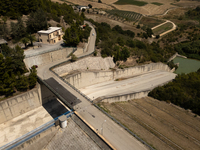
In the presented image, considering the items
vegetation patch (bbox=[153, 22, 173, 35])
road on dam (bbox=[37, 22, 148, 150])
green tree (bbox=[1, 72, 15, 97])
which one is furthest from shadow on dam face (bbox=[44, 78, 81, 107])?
vegetation patch (bbox=[153, 22, 173, 35])

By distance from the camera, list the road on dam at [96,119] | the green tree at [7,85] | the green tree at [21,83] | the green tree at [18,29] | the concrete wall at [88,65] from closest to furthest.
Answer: the road on dam at [96,119] < the green tree at [7,85] < the green tree at [21,83] < the concrete wall at [88,65] < the green tree at [18,29]

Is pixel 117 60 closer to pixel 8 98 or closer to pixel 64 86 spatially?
pixel 64 86

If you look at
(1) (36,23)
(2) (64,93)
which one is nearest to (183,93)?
(2) (64,93)

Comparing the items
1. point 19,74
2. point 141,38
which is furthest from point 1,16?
point 141,38

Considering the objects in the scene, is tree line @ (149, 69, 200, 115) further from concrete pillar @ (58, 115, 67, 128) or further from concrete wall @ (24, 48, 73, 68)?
concrete wall @ (24, 48, 73, 68)

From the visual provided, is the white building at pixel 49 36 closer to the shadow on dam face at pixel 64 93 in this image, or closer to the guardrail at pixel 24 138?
the shadow on dam face at pixel 64 93

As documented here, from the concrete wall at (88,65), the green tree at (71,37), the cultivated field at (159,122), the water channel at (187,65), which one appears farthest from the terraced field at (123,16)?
the cultivated field at (159,122)
